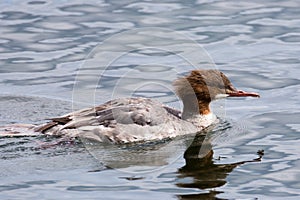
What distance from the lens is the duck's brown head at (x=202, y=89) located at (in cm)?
1250

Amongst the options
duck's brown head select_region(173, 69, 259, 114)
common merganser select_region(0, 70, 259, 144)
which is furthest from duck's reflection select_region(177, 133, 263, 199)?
duck's brown head select_region(173, 69, 259, 114)

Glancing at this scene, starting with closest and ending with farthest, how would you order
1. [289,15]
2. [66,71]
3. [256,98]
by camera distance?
[256,98] → [66,71] → [289,15]

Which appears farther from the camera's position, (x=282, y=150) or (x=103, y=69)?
(x=103, y=69)

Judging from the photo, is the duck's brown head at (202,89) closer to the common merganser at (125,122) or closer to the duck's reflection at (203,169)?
the common merganser at (125,122)

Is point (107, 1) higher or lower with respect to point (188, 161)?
higher

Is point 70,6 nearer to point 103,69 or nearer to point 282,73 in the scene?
point 103,69

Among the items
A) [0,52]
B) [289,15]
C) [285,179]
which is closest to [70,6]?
[0,52]

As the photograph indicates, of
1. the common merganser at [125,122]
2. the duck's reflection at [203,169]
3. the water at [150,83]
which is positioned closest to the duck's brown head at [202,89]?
the common merganser at [125,122]

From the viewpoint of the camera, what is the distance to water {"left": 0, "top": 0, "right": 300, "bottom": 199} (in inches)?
391

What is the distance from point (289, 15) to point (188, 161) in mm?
6844

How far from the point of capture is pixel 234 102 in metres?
13.4

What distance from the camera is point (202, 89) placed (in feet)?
41.7

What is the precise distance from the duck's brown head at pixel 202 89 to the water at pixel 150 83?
16.8 inches

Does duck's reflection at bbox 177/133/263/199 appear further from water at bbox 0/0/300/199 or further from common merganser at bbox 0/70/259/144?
common merganser at bbox 0/70/259/144
